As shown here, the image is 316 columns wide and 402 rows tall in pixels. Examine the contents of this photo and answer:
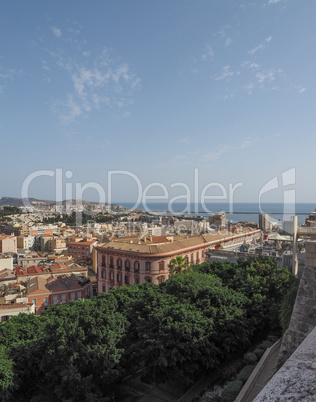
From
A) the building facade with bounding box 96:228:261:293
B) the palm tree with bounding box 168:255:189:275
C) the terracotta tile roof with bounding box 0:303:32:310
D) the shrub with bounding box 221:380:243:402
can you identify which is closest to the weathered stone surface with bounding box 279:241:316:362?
the shrub with bounding box 221:380:243:402

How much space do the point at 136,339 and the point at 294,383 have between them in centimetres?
1369

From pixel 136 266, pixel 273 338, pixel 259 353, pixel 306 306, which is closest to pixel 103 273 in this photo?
pixel 136 266

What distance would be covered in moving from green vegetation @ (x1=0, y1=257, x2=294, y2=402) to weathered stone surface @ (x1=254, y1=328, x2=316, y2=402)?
830 centimetres

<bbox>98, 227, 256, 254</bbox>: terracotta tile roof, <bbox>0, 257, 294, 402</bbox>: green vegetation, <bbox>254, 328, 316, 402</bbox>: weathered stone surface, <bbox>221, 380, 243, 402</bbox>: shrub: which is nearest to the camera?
<bbox>254, 328, 316, 402</bbox>: weathered stone surface

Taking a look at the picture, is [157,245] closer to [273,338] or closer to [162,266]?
[162,266]

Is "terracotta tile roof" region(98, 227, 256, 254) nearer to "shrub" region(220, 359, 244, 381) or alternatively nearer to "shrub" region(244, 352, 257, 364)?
"shrub" region(220, 359, 244, 381)

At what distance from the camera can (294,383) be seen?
188 cm

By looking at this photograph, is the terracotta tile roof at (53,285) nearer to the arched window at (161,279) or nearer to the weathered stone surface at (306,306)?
the arched window at (161,279)

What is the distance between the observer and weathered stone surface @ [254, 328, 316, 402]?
5.68 ft

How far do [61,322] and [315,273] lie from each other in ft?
34.9

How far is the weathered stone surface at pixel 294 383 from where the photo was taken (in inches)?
68.2

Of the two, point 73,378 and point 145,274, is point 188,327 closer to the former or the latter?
point 73,378

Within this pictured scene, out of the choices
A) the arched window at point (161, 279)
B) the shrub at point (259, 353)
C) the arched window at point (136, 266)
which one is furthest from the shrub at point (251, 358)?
Answer: the arched window at point (136, 266)

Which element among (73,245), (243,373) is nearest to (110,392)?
(243,373)
